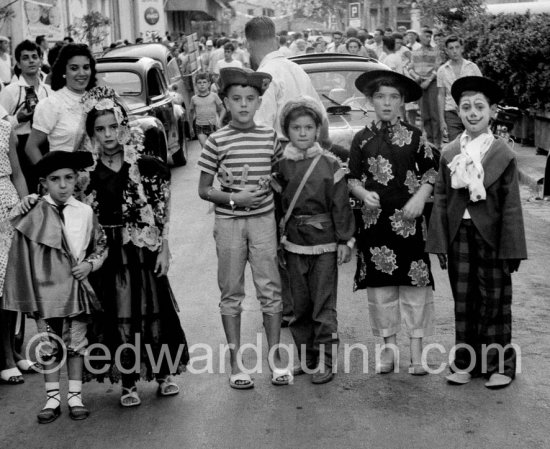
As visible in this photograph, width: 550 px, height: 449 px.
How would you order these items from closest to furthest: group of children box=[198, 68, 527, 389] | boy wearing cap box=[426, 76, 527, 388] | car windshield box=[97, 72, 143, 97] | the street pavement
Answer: the street pavement
boy wearing cap box=[426, 76, 527, 388]
group of children box=[198, 68, 527, 389]
car windshield box=[97, 72, 143, 97]

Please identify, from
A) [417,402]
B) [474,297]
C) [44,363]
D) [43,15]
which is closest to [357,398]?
[417,402]

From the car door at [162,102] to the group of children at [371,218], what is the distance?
29.6ft

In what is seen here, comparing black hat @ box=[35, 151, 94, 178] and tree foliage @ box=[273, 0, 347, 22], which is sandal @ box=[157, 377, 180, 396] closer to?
black hat @ box=[35, 151, 94, 178]

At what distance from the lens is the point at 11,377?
5.97 m

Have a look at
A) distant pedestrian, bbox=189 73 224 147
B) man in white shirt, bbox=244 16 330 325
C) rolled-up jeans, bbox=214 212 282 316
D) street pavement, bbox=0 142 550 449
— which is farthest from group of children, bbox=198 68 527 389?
distant pedestrian, bbox=189 73 224 147

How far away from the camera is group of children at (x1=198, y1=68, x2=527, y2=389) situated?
5.53 metres

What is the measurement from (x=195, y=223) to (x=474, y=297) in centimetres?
610

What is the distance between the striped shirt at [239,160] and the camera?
221 inches

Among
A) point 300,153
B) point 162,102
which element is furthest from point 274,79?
point 162,102

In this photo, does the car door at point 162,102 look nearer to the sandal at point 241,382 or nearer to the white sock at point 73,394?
the sandal at point 241,382

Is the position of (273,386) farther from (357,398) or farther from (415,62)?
(415,62)

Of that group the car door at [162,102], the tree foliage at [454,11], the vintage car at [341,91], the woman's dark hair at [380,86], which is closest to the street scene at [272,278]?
the woman's dark hair at [380,86]

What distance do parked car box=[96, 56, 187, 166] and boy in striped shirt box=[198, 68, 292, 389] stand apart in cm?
757

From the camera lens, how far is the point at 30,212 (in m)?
5.30
